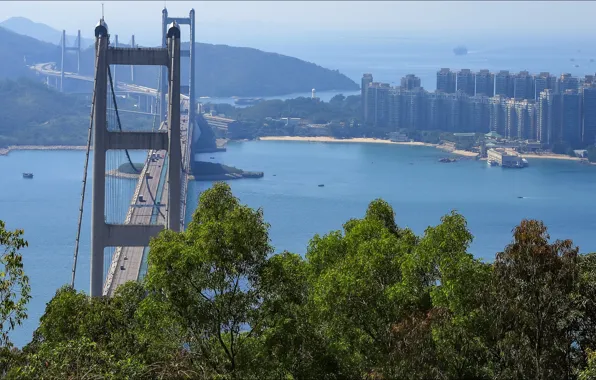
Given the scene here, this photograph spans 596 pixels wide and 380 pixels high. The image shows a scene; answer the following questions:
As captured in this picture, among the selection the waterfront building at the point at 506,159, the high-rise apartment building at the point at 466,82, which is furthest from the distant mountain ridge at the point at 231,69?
the waterfront building at the point at 506,159

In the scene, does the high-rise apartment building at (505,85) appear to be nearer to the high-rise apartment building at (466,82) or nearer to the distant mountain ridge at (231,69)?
the high-rise apartment building at (466,82)

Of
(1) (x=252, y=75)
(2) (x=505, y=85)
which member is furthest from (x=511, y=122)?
(1) (x=252, y=75)

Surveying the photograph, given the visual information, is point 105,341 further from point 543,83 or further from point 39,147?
point 543,83

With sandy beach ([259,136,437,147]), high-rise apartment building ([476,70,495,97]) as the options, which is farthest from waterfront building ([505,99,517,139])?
high-rise apartment building ([476,70,495,97])

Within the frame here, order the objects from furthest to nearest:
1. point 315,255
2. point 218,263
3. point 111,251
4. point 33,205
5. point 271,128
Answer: point 271,128 → point 33,205 → point 111,251 → point 315,255 → point 218,263

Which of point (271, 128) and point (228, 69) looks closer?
point (271, 128)

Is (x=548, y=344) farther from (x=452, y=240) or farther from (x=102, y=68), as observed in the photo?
(x=102, y=68)

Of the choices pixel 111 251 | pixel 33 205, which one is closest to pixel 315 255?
pixel 111 251
